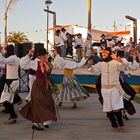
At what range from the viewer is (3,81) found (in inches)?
400

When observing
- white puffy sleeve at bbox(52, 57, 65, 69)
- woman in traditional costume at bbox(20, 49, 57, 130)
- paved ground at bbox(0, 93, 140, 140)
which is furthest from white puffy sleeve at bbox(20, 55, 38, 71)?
white puffy sleeve at bbox(52, 57, 65, 69)

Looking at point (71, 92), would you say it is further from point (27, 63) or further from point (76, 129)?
point (27, 63)

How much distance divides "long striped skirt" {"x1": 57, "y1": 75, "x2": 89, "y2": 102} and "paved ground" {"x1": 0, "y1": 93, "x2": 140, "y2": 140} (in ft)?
3.16

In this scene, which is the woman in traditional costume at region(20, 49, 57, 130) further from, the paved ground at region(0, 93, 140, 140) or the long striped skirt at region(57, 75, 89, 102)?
the long striped skirt at region(57, 75, 89, 102)

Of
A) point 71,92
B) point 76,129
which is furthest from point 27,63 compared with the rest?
point 71,92

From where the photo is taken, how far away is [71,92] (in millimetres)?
11375

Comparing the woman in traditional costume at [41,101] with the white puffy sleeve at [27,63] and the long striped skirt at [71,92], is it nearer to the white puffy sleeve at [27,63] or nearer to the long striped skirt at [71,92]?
the white puffy sleeve at [27,63]

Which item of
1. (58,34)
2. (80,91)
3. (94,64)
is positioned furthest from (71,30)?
(94,64)

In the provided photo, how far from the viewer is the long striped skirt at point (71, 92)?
11352 millimetres

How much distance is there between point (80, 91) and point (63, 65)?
1190 mm

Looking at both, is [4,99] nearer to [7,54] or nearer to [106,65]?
[7,54]

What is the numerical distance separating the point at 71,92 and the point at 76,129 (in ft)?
10.5

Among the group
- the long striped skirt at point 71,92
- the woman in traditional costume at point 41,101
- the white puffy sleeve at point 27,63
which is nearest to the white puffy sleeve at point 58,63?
the long striped skirt at point 71,92

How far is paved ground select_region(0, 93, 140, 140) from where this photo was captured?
24.6 ft
